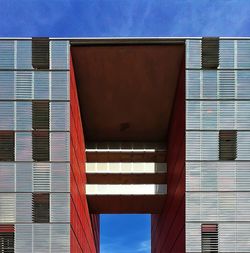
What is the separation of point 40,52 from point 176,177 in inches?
497

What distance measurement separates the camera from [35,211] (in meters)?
26.5

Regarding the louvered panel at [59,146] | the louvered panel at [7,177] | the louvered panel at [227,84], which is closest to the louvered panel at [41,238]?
the louvered panel at [7,177]

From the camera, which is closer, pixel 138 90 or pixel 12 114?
pixel 12 114

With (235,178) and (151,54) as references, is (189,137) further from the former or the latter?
(151,54)

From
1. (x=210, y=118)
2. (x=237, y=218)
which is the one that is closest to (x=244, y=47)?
(x=210, y=118)

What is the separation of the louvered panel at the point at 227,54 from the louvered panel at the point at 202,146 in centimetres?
439

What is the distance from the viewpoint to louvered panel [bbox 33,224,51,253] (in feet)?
85.1

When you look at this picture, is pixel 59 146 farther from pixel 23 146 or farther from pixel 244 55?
pixel 244 55

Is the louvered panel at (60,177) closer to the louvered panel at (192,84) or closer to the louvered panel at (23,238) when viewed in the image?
the louvered panel at (23,238)

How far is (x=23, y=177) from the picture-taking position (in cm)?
2698

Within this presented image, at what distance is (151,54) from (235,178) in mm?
9383

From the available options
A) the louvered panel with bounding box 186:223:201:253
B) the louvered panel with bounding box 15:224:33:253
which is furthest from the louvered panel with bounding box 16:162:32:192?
the louvered panel with bounding box 186:223:201:253

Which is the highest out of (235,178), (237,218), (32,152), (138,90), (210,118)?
(138,90)

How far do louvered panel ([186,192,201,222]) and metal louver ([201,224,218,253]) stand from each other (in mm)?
711
